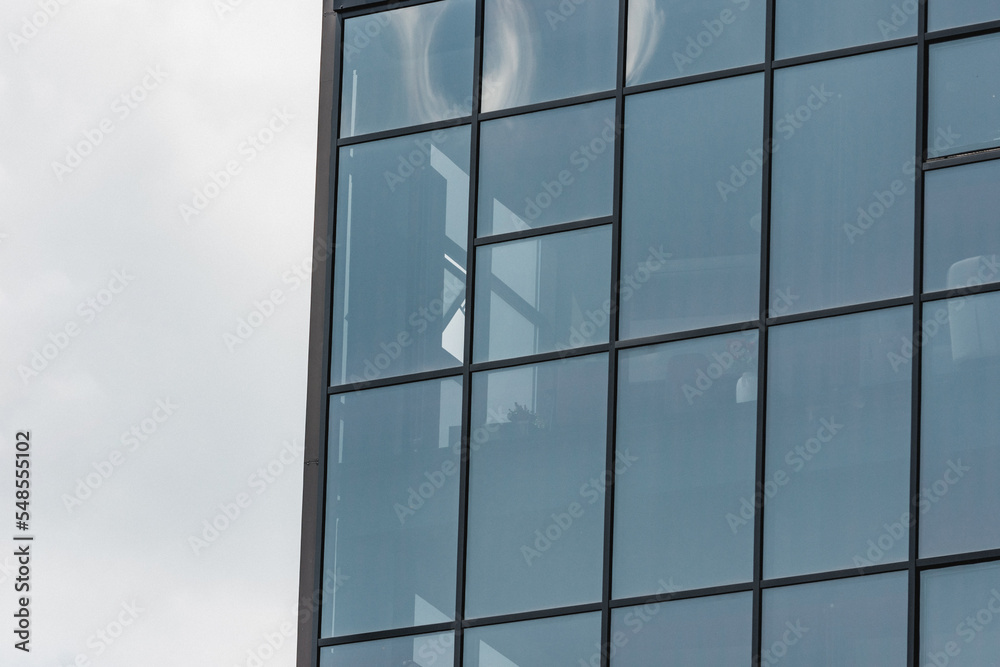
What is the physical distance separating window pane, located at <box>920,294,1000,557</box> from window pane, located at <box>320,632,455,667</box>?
5418mm

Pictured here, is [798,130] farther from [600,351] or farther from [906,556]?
[906,556]

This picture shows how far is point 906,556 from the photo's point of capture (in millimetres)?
16219

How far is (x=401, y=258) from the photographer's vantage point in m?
19.5

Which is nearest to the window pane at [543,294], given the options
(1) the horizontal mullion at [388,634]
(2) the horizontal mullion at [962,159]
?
(1) the horizontal mullion at [388,634]

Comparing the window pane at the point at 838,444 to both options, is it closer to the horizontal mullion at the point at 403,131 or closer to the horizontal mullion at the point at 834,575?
the horizontal mullion at the point at 834,575

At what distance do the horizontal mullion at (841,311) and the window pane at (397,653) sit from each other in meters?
5.06

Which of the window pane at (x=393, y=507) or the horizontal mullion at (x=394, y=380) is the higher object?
the horizontal mullion at (x=394, y=380)

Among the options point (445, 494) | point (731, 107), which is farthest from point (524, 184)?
point (445, 494)

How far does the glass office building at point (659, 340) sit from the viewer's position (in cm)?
1652

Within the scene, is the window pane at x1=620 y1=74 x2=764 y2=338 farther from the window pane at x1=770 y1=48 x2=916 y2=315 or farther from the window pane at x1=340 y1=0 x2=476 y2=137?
A: the window pane at x1=340 y1=0 x2=476 y2=137

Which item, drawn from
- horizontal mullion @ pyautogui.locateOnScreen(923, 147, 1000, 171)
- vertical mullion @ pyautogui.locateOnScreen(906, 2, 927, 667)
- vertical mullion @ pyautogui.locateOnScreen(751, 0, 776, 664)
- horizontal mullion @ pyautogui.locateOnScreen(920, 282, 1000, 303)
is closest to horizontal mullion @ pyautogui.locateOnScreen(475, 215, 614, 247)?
vertical mullion @ pyautogui.locateOnScreen(751, 0, 776, 664)

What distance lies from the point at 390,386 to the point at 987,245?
7007mm

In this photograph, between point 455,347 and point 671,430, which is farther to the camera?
point 455,347

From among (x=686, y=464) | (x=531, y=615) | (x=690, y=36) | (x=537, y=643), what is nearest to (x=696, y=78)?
(x=690, y=36)
